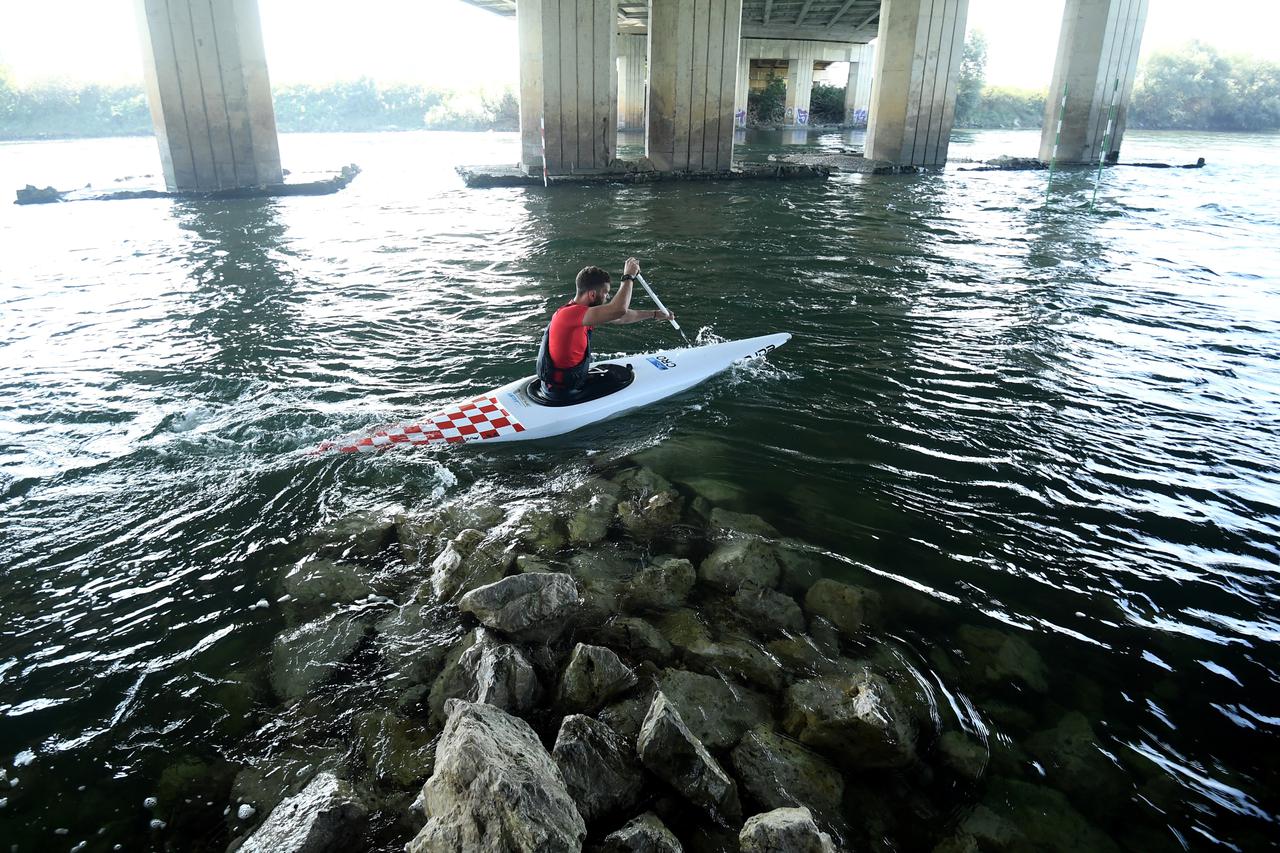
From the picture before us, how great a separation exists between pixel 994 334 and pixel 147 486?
7.54 meters

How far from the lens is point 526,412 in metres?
5.71

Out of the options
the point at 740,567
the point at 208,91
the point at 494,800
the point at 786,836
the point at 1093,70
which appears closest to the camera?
the point at 494,800

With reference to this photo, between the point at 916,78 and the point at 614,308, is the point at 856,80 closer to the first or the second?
the point at 916,78

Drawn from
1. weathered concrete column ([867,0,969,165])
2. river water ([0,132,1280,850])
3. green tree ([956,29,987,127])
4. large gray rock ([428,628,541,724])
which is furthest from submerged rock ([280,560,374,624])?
green tree ([956,29,987,127])

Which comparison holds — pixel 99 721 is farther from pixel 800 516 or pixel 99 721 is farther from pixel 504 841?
pixel 800 516

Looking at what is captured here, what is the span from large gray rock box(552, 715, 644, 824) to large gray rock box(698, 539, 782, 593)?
4.46 ft

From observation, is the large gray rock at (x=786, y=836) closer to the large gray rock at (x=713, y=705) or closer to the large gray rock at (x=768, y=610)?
the large gray rock at (x=713, y=705)

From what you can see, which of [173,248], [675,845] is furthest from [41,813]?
[173,248]

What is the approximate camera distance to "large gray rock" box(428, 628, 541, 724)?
2838 mm

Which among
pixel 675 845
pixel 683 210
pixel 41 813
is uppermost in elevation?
pixel 683 210

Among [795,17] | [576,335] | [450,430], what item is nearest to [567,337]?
[576,335]

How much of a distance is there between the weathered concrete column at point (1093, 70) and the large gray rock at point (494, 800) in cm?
2492

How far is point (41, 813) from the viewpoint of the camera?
263cm

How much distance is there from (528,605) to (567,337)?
2820 mm
